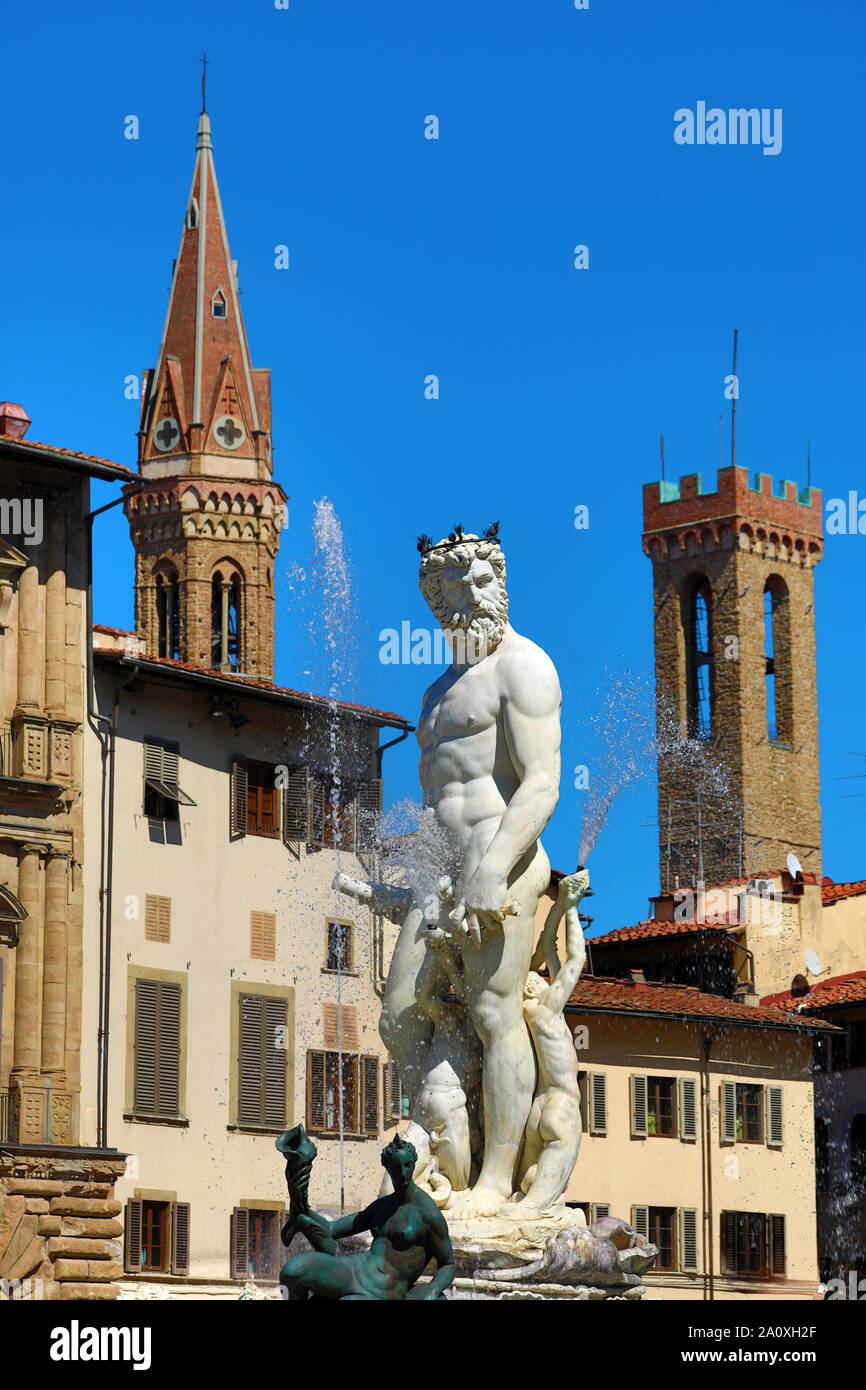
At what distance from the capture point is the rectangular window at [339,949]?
4872cm

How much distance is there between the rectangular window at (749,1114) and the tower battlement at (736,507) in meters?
69.6

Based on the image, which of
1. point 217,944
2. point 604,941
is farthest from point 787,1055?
point 217,944

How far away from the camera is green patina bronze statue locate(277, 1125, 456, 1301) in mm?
12609

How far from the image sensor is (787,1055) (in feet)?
189

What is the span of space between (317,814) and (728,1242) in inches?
502

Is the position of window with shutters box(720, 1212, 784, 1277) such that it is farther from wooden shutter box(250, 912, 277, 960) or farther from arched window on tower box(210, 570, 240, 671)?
arched window on tower box(210, 570, 240, 671)

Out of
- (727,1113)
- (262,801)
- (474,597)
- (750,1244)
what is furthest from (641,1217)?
(474,597)

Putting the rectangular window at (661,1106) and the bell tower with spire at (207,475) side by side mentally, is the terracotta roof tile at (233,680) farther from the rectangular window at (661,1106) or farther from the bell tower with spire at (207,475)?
the bell tower with spire at (207,475)

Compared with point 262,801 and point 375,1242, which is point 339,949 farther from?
point 375,1242

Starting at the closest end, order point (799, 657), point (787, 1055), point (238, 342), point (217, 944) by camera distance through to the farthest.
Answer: point (217, 944), point (787, 1055), point (238, 342), point (799, 657)

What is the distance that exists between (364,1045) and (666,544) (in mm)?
78938

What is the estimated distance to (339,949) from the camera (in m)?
48.6

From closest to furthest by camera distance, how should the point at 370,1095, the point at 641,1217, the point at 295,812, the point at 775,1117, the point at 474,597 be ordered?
1. the point at 474,597
2. the point at 370,1095
3. the point at 295,812
4. the point at 641,1217
5. the point at 775,1117
